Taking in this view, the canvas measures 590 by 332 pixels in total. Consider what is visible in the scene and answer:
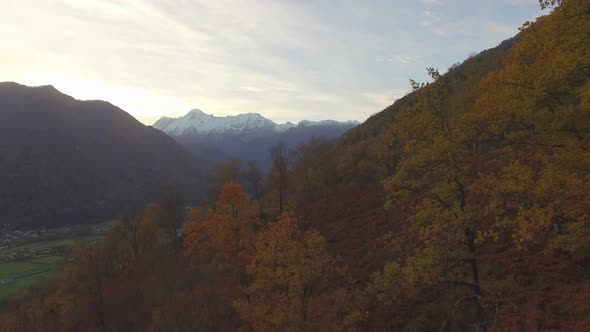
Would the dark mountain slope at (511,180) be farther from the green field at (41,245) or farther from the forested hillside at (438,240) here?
the green field at (41,245)

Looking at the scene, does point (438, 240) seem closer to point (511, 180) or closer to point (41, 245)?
point (511, 180)

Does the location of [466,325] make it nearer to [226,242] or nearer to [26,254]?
[226,242]

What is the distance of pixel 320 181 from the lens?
7250 cm

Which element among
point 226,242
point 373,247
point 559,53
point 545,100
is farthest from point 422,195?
point 226,242

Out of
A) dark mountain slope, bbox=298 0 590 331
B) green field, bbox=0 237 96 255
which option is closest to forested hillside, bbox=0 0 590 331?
dark mountain slope, bbox=298 0 590 331

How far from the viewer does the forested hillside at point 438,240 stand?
14.6 metres

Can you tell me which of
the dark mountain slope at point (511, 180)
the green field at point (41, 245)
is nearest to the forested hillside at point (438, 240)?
the dark mountain slope at point (511, 180)

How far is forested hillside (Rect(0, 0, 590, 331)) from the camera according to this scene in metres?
14.6

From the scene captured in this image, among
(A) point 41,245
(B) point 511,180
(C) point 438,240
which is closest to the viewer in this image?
(B) point 511,180

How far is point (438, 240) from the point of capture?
17.2 metres

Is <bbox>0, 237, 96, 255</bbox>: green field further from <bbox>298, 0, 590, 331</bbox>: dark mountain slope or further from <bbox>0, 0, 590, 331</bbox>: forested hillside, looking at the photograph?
<bbox>298, 0, 590, 331</bbox>: dark mountain slope

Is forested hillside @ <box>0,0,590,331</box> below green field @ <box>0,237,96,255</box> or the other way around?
the other way around

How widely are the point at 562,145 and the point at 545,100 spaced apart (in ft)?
5.81

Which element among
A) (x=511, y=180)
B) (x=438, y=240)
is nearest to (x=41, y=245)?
(x=438, y=240)
